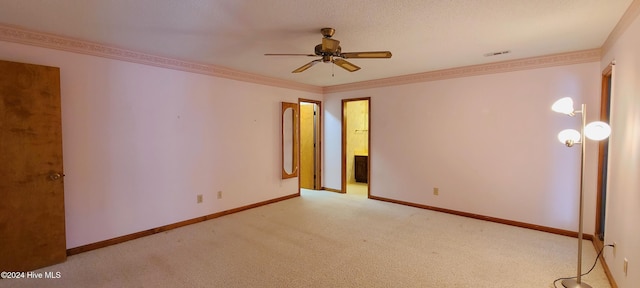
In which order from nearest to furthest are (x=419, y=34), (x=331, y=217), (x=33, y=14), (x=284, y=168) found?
(x=33, y=14), (x=419, y=34), (x=331, y=217), (x=284, y=168)

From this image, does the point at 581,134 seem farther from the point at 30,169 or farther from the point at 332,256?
the point at 30,169

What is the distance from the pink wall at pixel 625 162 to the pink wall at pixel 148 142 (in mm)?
4383

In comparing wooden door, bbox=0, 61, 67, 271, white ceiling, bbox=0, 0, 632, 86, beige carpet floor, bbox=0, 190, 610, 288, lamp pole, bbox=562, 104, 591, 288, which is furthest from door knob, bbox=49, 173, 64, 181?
lamp pole, bbox=562, 104, 591, 288

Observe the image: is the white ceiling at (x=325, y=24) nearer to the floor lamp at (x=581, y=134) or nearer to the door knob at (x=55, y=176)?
the floor lamp at (x=581, y=134)

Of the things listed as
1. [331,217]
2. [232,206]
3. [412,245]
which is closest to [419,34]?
[412,245]

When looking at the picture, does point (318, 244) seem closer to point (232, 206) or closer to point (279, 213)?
point (279, 213)

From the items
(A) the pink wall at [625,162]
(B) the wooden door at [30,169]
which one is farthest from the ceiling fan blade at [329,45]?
(B) the wooden door at [30,169]

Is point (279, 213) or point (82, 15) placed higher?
point (82, 15)

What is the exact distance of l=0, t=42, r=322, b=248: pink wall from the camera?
3.12 meters

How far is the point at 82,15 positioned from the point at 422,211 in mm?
4798

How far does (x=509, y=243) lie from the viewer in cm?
342

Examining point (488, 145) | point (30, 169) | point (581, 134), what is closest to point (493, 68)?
point (488, 145)

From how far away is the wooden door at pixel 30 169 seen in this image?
263 cm

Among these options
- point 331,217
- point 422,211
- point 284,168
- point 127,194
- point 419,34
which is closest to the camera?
point 419,34
